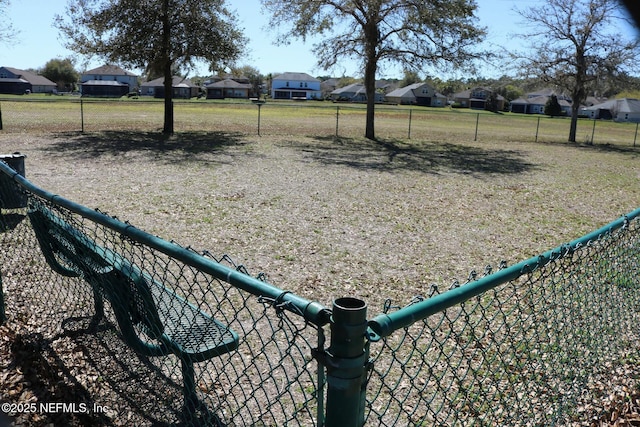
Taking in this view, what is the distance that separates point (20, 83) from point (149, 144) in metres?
92.2

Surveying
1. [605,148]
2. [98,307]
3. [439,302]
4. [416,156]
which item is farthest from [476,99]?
[439,302]

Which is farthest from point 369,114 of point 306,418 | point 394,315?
point 394,315

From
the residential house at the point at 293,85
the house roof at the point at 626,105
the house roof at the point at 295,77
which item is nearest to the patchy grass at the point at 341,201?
the house roof at the point at 626,105

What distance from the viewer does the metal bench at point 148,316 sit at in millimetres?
3133

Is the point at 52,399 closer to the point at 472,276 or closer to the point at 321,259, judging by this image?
the point at 472,276

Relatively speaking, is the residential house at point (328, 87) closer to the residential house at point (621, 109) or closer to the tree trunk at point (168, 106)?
the residential house at point (621, 109)

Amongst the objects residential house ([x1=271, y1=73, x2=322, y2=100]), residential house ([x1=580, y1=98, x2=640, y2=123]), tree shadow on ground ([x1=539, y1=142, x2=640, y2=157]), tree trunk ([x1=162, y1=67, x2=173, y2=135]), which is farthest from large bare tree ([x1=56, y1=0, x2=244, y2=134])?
residential house ([x1=271, y1=73, x2=322, y2=100])

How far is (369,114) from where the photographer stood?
26109mm

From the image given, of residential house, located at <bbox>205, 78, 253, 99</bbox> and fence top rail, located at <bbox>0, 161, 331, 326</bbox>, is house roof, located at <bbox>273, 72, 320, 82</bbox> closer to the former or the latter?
residential house, located at <bbox>205, 78, 253, 99</bbox>

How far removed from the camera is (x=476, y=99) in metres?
110

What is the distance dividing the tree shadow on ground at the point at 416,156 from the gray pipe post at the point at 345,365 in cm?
1466

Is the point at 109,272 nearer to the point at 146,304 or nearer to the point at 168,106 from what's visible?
the point at 146,304

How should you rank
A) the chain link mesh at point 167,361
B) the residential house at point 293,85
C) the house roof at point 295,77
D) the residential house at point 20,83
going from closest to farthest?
the chain link mesh at point 167,361 < the residential house at point 20,83 < the residential house at point 293,85 < the house roof at point 295,77

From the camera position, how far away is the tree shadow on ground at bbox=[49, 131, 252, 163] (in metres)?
16.8
